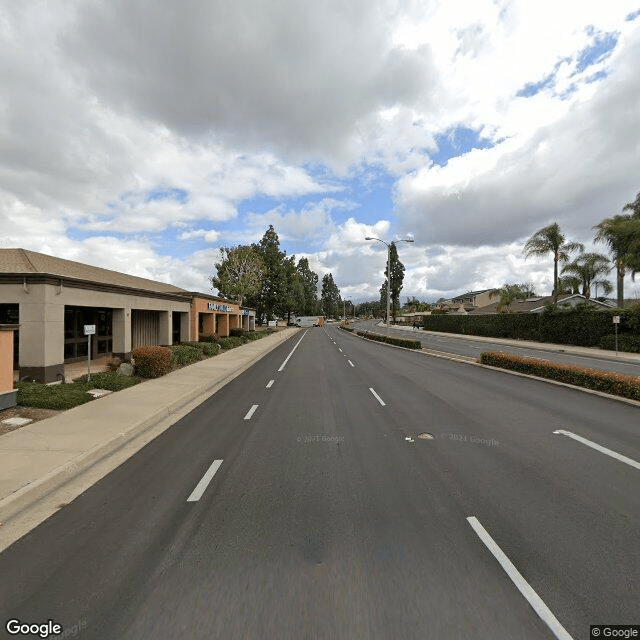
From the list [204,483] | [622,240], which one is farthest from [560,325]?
[204,483]

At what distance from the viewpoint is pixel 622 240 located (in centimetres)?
3553

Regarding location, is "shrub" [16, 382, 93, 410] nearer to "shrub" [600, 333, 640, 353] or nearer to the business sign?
the business sign

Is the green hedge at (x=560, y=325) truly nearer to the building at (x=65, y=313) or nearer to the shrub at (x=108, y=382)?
the building at (x=65, y=313)

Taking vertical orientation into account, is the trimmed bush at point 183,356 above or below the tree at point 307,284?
below

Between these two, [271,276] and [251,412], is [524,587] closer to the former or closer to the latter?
[251,412]

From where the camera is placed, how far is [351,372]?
54.2ft

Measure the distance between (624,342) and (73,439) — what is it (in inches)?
1378

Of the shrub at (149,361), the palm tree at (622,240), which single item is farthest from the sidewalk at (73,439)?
the palm tree at (622,240)

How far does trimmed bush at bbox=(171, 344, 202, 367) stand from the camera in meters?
17.5

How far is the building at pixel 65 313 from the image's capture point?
11.9 metres

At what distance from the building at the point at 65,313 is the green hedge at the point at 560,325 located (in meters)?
33.4

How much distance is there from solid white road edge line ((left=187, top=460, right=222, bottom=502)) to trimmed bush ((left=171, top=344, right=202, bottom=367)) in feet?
38.9

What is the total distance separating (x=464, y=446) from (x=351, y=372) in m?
9.93

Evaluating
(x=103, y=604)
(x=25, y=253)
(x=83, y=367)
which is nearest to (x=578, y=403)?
(x=103, y=604)
